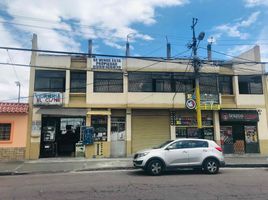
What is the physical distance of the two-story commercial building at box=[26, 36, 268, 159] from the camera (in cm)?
1947

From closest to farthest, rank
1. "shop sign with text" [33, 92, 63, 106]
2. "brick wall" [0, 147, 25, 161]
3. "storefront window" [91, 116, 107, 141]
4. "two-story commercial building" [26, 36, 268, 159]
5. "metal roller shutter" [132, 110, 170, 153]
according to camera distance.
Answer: "brick wall" [0, 147, 25, 161] → "shop sign with text" [33, 92, 63, 106] → "two-story commercial building" [26, 36, 268, 159] → "storefront window" [91, 116, 107, 141] → "metal roller shutter" [132, 110, 170, 153]

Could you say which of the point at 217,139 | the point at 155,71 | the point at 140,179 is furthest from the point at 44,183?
the point at 217,139

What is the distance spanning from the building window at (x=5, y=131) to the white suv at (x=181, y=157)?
1030 centimetres

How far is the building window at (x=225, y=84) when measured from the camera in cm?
2206

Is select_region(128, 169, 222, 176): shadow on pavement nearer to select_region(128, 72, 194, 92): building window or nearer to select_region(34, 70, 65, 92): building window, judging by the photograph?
select_region(128, 72, 194, 92): building window

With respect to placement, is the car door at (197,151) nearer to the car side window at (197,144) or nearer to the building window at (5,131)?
the car side window at (197,144)

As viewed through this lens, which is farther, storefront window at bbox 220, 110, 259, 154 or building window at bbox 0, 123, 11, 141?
storefront window at bbox 220, 110, 259, 154

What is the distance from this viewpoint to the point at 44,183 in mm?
10281

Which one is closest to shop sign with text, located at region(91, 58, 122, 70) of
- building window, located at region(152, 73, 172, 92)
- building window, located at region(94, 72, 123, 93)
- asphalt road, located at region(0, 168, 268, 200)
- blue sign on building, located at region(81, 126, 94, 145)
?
building window, located at region(94, 72, 123, 93)

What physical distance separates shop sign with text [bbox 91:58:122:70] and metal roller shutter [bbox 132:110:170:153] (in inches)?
147

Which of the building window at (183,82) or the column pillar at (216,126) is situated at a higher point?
the building window at (183,82)

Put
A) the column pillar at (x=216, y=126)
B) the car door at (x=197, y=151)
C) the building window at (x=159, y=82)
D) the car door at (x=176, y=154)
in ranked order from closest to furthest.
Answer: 1. the car door at (x=176, y=154)
2. the car door at (x=197, y=151)
3. the building window at (x=159, y=82)
4. the column pillar at (x=216, y=126)

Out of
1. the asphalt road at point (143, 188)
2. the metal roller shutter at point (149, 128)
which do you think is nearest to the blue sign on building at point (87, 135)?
the metal roller shutter at point (149, 128)

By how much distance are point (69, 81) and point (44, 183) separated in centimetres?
1052
